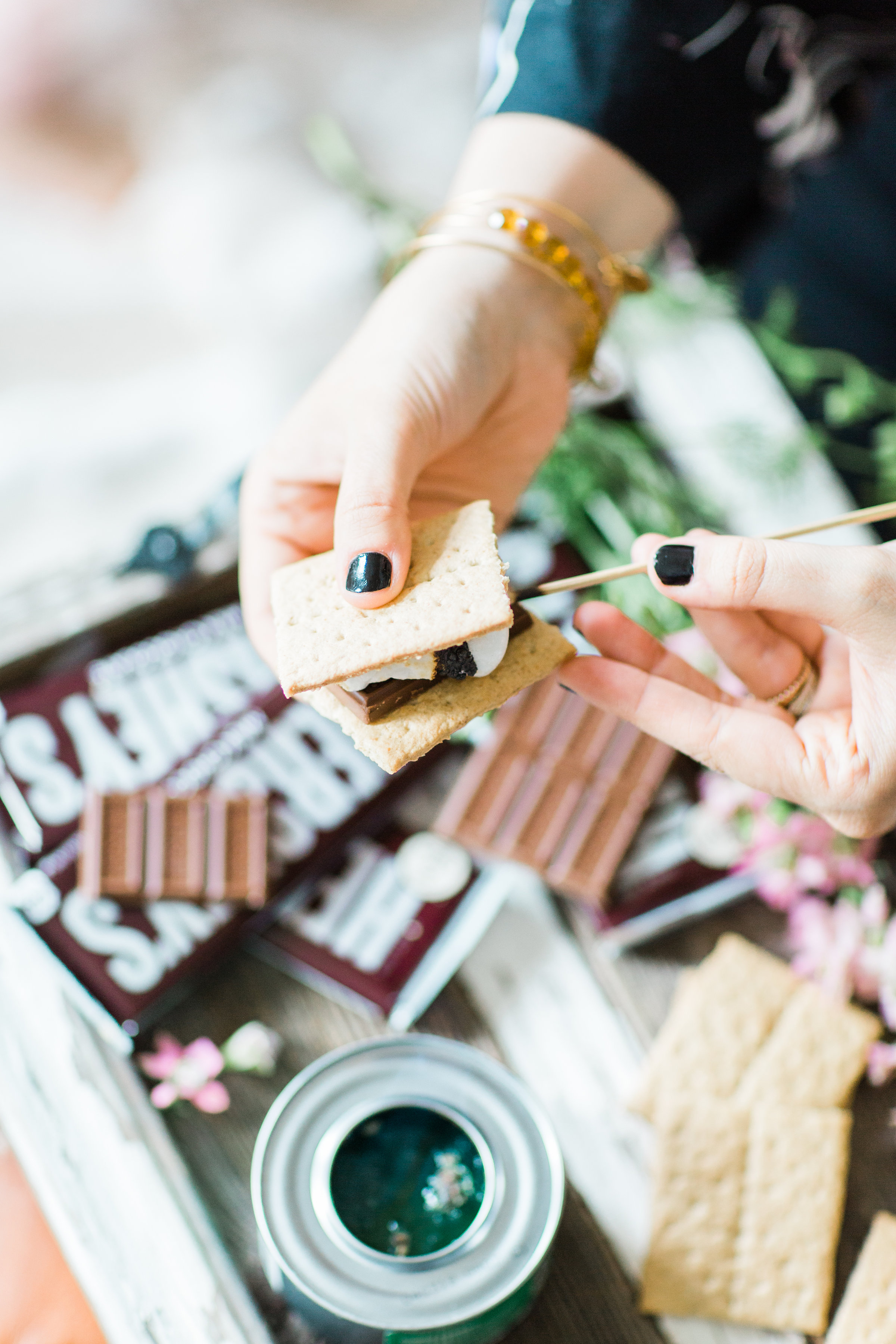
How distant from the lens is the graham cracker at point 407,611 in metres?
0.73

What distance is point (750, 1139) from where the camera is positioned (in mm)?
947

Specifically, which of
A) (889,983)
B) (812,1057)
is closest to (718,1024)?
(812,1057)

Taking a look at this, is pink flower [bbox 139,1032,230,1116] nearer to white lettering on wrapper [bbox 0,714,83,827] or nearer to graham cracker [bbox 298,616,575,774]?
white lettering on wrapper [bbox 0,714,83,827]

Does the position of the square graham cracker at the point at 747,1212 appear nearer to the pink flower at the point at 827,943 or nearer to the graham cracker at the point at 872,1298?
the graham cracker at the point at 872,1298

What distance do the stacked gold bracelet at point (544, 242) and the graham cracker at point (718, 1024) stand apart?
2.42 feet

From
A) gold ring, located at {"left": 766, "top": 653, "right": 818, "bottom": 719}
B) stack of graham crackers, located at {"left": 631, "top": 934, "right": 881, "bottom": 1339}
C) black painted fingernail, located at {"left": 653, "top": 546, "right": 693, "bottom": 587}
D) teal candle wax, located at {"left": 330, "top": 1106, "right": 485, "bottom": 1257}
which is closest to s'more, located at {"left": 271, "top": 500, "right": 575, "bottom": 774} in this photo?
black painted fingernail, located at {"left": 653, "top": 546, "right": 693, "bottom": 587}

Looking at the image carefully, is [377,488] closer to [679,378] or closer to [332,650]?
[332,650]

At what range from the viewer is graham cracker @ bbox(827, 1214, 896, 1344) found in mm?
879

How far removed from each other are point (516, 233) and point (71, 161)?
1.02 m

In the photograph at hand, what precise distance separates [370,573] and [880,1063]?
756 mm

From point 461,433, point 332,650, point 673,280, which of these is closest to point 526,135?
point 461,433

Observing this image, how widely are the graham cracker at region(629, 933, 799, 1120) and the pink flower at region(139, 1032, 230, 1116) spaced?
0.43m

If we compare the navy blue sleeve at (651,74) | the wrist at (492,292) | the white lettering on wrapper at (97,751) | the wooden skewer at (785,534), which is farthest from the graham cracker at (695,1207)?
the navy blue sleeve at (651,74)

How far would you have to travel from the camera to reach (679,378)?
140cm
